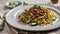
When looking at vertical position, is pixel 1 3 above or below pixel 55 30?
above

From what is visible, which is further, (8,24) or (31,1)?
(31,1)

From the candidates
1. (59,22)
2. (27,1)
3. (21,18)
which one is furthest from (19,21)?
(27,1)

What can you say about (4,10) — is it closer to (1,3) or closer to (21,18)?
(1,3)

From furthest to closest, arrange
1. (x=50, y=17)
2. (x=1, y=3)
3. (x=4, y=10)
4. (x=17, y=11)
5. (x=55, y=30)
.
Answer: (x=1, y=3) < (x=4, y=10) < (x=17, y=11) < (x=50, y=17) < (x=55, y=30)

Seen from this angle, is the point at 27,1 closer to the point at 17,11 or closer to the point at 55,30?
the point at 17,11

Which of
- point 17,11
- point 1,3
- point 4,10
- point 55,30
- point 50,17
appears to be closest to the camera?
point 55,30

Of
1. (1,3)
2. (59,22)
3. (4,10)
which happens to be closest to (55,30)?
(59,22)
